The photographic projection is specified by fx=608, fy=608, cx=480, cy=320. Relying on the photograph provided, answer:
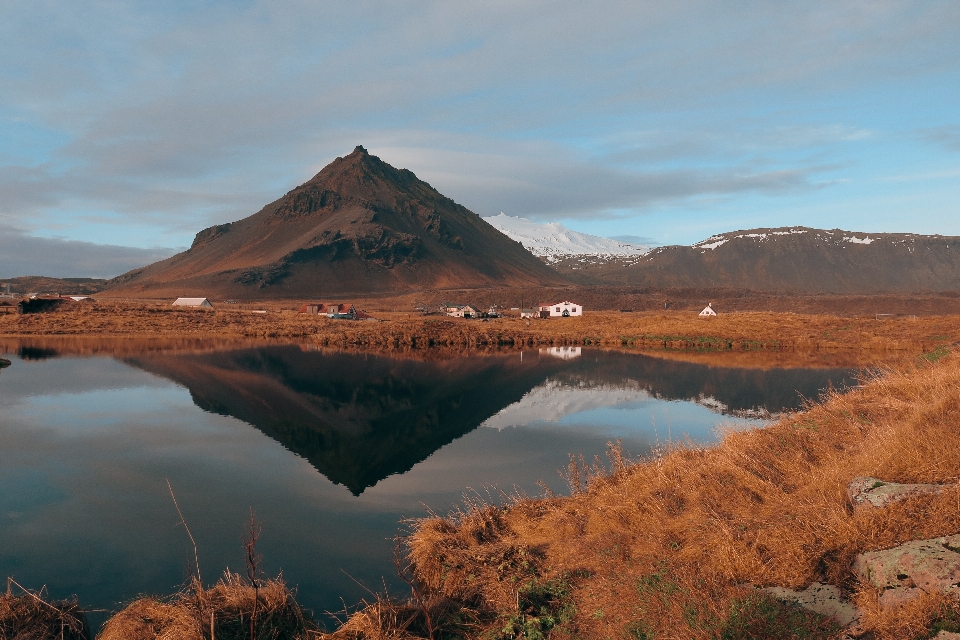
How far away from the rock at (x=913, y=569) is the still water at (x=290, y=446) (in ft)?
24.4

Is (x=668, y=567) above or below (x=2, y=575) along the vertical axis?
above

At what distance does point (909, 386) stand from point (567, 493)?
8047mm

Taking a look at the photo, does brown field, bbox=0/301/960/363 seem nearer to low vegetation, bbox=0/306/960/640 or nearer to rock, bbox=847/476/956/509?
low vegetation, bbox=0/306/960/640

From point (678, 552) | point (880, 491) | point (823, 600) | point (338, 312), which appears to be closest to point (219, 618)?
point (678, 552)

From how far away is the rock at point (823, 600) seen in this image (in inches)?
269

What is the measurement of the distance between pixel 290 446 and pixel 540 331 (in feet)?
189

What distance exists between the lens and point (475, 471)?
19.0 meters

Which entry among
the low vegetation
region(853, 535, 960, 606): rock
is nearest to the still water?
the low vegetation

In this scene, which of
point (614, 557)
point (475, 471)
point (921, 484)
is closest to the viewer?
point (921, 484)

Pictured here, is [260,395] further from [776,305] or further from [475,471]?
[776,305]

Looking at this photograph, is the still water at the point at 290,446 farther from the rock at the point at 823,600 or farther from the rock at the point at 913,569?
the rock at the point at 913,569

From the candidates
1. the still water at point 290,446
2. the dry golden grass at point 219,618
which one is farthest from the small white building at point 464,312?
the dry golden grass at point 219,618

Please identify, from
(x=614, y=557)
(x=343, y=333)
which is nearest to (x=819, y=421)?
(x=614, y=557)

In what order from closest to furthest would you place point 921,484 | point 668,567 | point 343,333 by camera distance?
point 921,484 → point 668,567 → point 343,333
